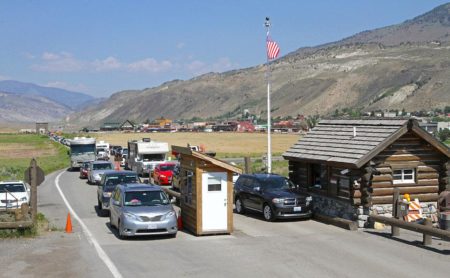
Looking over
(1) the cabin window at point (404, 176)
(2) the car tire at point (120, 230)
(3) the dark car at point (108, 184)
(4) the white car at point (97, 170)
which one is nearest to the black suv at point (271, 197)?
(1) the cabin window at point (404, 176)

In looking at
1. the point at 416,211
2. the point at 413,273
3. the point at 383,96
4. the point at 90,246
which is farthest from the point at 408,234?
the point at 383,96

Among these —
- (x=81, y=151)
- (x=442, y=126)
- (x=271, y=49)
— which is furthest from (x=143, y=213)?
(x=442, y=126)

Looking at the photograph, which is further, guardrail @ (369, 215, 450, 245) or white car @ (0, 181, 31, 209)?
white car @ (0, 181, 31, 209)

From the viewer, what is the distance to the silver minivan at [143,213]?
19.0m

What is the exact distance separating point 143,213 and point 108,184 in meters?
7.67

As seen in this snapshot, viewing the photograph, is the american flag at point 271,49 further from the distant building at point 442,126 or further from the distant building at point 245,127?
the distant building at point 245,127

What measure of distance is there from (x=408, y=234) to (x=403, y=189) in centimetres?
246

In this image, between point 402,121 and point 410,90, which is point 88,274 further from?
point 410,90

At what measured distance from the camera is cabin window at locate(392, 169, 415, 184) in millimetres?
22750

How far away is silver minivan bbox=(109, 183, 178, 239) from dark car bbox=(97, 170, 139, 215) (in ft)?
15.9

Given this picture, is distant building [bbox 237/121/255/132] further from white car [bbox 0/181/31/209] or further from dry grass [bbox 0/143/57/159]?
white car [bbox 0/181/31/209]

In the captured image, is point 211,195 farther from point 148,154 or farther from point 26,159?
point 26,159

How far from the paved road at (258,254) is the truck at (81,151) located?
3303 cm

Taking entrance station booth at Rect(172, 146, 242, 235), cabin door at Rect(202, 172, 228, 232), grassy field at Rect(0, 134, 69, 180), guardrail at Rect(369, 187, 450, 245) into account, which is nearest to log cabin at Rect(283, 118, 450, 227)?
guardrail at Rect(369, 187, 450, 245)
